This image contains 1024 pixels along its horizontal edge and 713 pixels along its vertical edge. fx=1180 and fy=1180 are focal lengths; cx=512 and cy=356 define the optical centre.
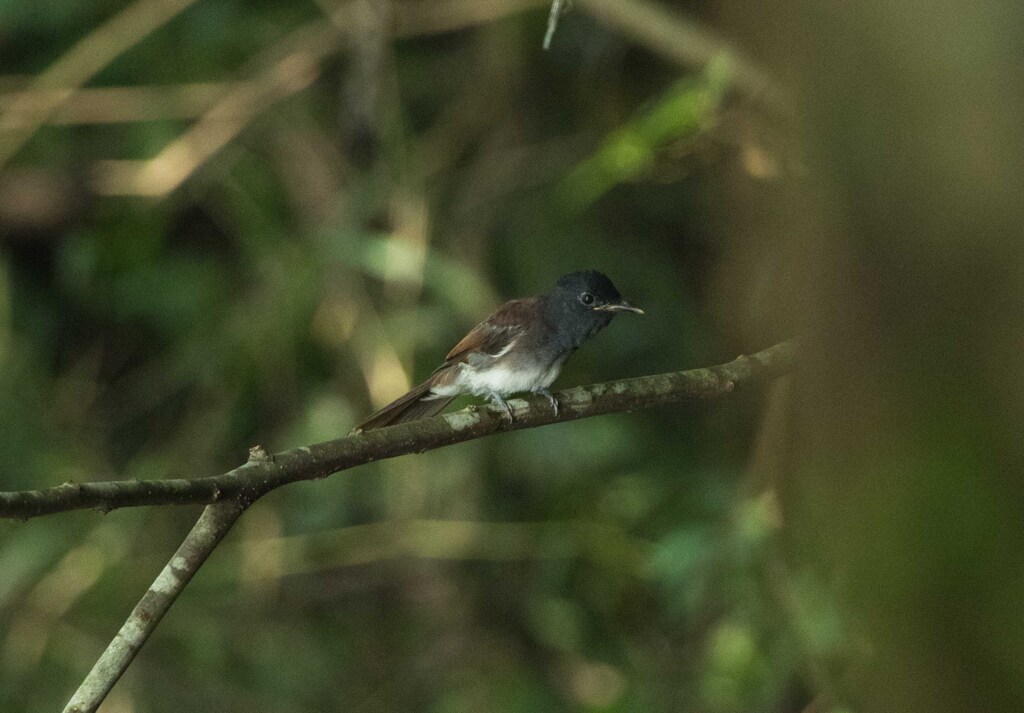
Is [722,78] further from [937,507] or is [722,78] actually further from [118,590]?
[118,590]

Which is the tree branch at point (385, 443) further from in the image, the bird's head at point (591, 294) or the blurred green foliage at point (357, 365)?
the blurred green foliage at point (357, 365)

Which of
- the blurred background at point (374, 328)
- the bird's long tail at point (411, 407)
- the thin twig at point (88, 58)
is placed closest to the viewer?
the bird's long tail at point (411, 407)

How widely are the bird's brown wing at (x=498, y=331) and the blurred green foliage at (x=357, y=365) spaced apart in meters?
1.07

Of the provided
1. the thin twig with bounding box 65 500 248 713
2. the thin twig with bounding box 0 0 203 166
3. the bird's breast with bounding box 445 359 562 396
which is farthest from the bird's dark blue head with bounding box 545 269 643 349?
the thin twig with bounding box 0 0 203 166

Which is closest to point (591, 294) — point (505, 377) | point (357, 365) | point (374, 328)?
point (505, 377)

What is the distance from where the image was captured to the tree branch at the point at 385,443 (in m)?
1.73

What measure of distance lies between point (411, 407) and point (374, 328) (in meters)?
1.71

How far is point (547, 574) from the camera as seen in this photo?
16.6 feet

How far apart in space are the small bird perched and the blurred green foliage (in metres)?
1.12

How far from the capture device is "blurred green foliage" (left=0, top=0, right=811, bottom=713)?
5055 mm

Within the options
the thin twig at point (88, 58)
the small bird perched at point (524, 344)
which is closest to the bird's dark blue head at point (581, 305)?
the small bird perched at point (524, 344)

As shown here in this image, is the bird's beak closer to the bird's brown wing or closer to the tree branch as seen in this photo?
Answer: the bird's brown wing

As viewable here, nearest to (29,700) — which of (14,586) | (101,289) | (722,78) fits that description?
(14,586)

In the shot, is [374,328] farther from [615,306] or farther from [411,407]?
[615,306]
